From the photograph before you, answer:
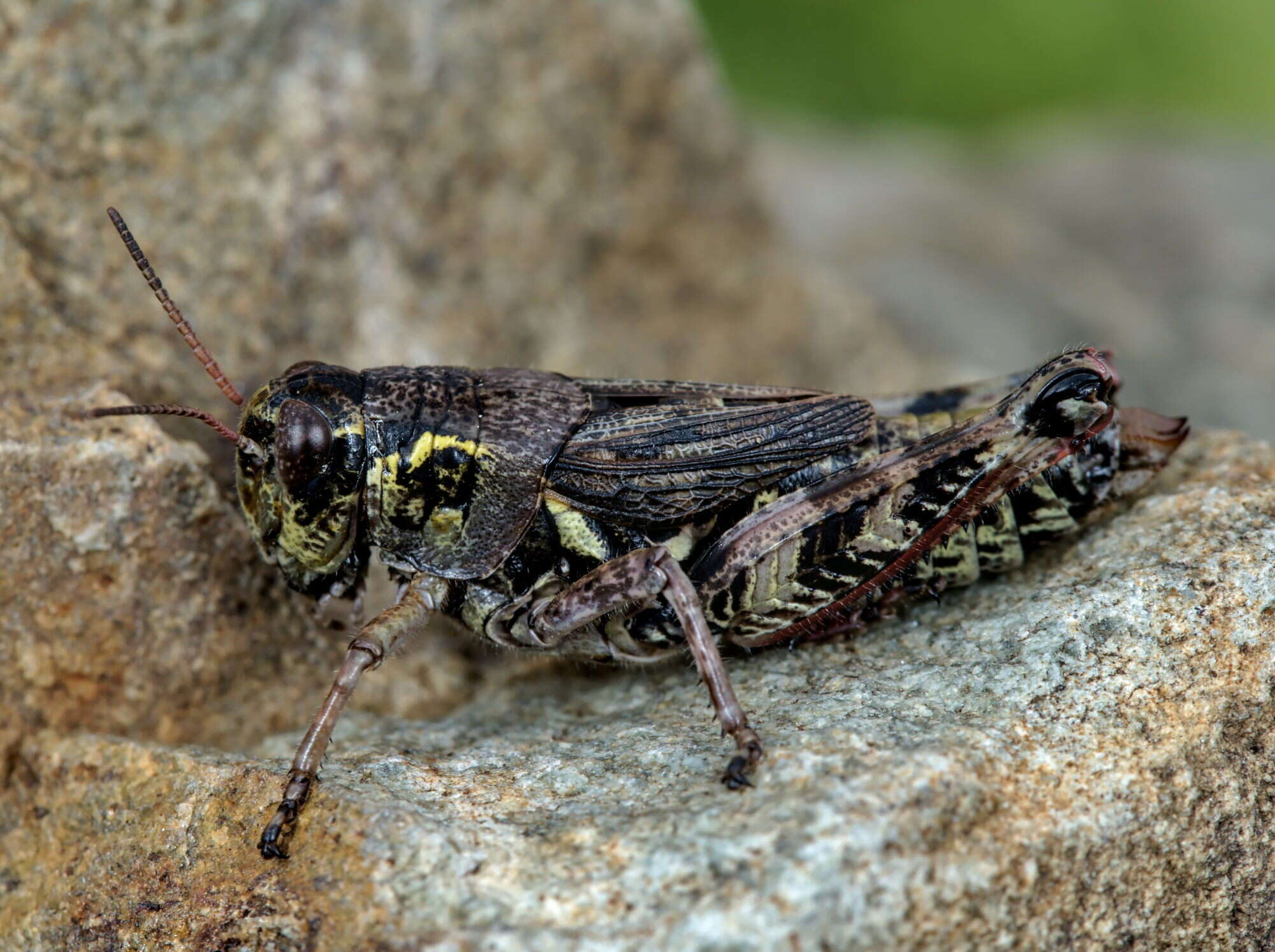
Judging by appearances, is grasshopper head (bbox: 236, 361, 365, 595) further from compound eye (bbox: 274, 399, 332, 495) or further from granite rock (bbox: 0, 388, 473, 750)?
granite rock (bbox: 0, 388, 473, 750)

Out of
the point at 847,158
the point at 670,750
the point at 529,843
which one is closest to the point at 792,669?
the point at 670,750

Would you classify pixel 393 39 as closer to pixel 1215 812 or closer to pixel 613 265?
pixel 613 265

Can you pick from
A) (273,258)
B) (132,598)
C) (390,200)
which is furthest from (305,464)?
(390,200)

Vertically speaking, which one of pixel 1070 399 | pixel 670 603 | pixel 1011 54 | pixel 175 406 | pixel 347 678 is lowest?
pixel 347 678

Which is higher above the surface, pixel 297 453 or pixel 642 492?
pixel 642 492

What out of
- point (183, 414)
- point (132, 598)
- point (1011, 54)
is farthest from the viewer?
point (1011, 54)

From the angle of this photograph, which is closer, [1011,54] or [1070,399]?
[1070,399]

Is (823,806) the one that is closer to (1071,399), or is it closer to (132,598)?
(1071,399)
